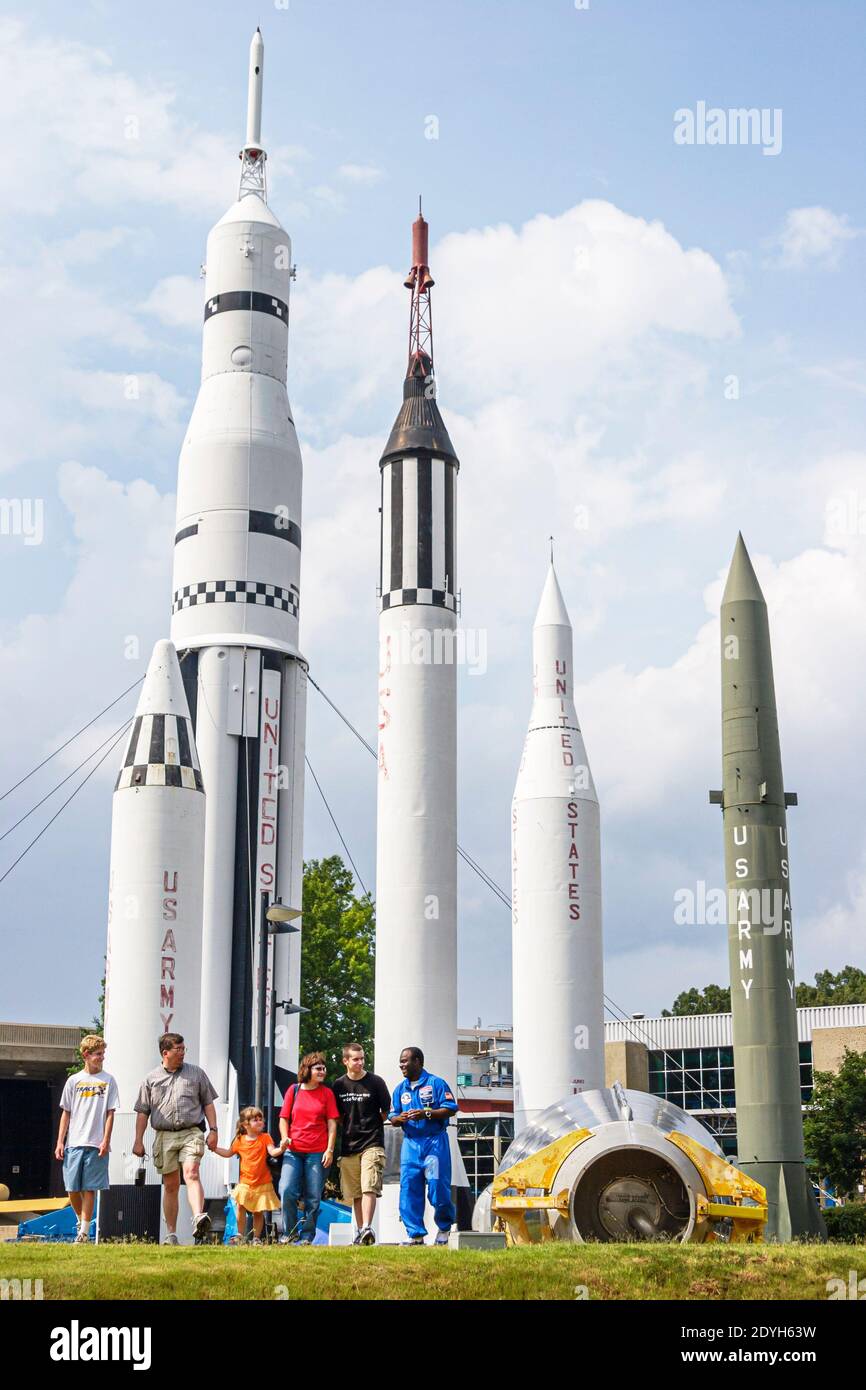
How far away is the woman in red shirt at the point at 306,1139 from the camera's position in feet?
44.7

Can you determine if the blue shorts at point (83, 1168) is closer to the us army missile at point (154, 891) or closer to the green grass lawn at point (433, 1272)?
the green grass lawn at point (433, 1272)

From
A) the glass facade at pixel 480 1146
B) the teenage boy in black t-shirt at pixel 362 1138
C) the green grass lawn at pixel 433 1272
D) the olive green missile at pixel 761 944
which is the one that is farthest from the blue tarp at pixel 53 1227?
the glass facade at pixel 480 1146

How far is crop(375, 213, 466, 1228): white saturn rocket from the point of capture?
2706cm

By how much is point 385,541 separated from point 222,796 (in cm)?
562

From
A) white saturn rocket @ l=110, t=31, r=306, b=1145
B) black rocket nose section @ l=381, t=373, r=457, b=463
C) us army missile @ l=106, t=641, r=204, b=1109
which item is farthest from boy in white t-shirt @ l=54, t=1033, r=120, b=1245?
black rocket nose section @ l=381, t=373, r=457, b=463

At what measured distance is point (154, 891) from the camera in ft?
83.3

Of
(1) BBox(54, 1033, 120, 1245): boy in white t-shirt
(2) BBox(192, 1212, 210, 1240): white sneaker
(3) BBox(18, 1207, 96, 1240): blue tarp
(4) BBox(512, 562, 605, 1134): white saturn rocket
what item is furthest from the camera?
(4) BBox(512, 562, 605, 1134): white saturn rocket

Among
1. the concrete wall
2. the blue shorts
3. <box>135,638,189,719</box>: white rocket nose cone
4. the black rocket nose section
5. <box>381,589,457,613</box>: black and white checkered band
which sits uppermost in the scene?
the black rocket nose section

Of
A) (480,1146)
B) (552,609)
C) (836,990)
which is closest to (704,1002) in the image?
(836,990)

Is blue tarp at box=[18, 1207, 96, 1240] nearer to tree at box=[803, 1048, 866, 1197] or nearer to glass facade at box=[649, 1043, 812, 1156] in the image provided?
tree at box=[803, 1048, 866, 1197]

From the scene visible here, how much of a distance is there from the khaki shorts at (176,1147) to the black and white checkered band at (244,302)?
1999 cm

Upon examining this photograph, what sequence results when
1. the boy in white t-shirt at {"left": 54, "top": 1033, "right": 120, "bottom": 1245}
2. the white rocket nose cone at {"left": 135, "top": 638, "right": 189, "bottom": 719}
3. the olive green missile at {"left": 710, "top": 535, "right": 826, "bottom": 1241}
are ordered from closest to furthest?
the boy in white t-shirt at {"left": 54, "top": 1033, "right": 120, "bottom": 1245}
the olive green missile at {"left": 710, "top": 535, "right": 826, "bottom": 1241}
the white rocket nose cone at {"left": 135, "top": 638, "right": 189, "bottom": 719}

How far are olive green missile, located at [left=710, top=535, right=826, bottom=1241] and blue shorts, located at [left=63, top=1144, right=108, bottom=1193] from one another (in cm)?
1350
